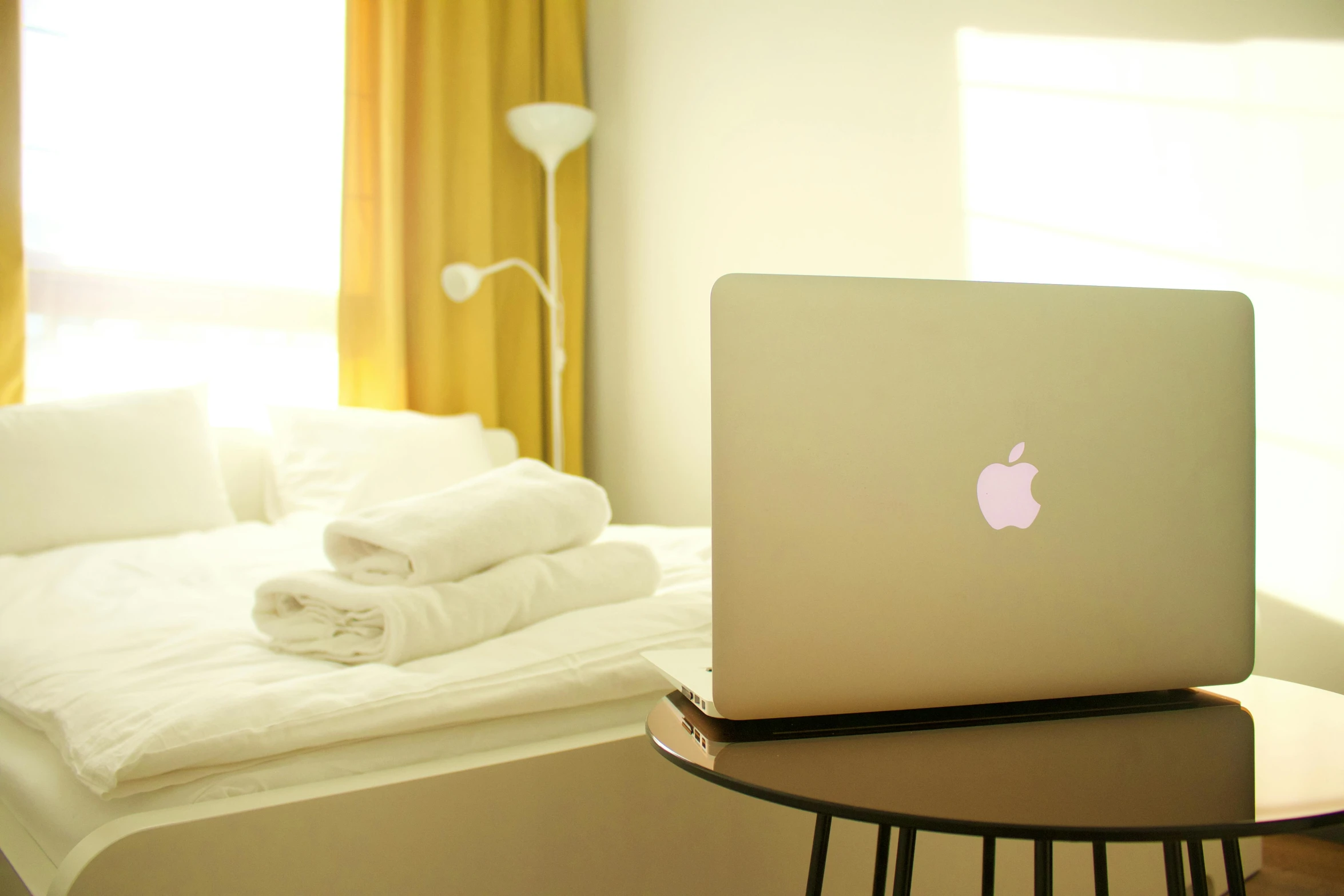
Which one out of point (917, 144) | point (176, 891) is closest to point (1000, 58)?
point (917, 144)

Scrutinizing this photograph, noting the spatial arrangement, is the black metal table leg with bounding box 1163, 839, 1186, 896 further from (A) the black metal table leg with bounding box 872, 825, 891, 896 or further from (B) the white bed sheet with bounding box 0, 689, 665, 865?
(B) the white bed sheet with bounding box 0, 689, 665, 865

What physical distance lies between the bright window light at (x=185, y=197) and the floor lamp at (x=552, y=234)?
1.34ft

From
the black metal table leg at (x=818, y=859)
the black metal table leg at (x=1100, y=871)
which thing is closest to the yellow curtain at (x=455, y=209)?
the black metal table leg at (x=818, y=859)

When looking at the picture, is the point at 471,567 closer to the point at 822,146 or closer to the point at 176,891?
the point at 176,891

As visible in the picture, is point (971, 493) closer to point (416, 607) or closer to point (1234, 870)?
point (1234, 870)

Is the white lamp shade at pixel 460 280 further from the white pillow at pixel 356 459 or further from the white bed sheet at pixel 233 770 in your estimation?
the white bed sheet at pixel 233 770

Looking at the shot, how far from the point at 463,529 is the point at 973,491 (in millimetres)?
673

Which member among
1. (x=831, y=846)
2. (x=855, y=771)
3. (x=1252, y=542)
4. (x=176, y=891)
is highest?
(x=1252, y=542)

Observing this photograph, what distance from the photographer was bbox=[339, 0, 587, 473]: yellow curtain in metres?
2.87

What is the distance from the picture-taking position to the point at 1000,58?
6.71 feet

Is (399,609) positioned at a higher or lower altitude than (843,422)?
lower

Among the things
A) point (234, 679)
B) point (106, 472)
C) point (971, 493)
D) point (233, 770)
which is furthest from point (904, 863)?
point (106, 472)

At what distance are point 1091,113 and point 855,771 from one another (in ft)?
5.72

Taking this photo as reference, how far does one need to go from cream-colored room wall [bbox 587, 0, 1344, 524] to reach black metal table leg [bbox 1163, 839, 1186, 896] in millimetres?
1482
